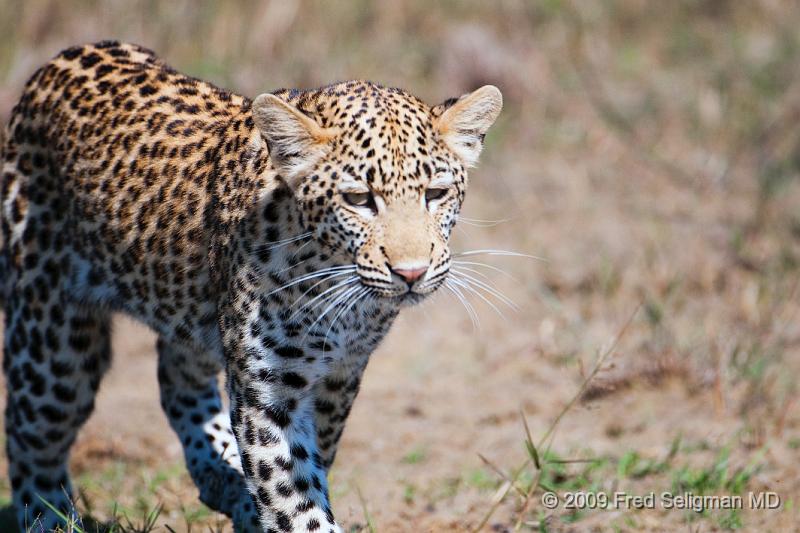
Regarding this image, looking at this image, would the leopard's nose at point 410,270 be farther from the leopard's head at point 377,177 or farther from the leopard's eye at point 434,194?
the leopard's eye at point 434,194

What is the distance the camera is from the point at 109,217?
5379 mm

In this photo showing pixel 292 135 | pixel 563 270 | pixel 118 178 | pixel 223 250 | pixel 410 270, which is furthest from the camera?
pixel 563 270

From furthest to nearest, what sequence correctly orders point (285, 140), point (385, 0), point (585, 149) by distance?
point (385, 0)
point (585, 149)
point (285, 140)

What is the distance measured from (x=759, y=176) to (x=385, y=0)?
3.88m

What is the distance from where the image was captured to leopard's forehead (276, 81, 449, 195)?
13.9 feet

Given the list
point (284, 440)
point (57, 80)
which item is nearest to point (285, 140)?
point (284, 440)

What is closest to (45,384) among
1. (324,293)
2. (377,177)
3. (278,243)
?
(278,243)

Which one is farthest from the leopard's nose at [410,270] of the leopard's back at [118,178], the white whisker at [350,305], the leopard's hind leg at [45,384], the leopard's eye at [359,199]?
the leopard's hind leg at [45,384]

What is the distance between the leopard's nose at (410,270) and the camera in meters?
4.12

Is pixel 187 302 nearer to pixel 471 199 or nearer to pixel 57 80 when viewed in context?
pixel 57 80

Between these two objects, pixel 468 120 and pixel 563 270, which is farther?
pixel 563 270

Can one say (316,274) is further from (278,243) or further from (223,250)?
(223,250)

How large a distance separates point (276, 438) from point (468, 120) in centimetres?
135

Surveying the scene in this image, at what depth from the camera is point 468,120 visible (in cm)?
457
